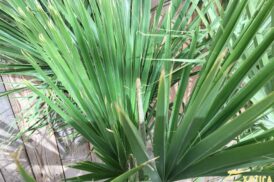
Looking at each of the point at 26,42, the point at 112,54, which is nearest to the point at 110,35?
the point at 112,54

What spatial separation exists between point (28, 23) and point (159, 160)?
0.39m

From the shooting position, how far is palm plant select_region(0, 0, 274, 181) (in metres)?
0.49

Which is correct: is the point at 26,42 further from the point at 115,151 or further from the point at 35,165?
the point at 35,165

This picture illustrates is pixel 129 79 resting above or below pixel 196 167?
above

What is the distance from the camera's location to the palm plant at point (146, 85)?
0.49 meters

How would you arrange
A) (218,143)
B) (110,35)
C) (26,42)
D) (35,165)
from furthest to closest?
(35,165), (26,42), (110,35), (218,143)

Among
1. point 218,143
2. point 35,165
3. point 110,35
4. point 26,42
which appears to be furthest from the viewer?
point 35,165

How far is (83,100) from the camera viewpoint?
65 cm

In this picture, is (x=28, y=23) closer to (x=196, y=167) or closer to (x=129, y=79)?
(x=129, y=79)

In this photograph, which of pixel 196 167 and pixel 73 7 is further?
pixel 73 7

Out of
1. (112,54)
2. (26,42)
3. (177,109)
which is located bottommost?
(177,109)

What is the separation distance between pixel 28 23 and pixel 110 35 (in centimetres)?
17

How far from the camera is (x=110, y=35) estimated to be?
0.70 m

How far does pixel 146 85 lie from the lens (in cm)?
71
